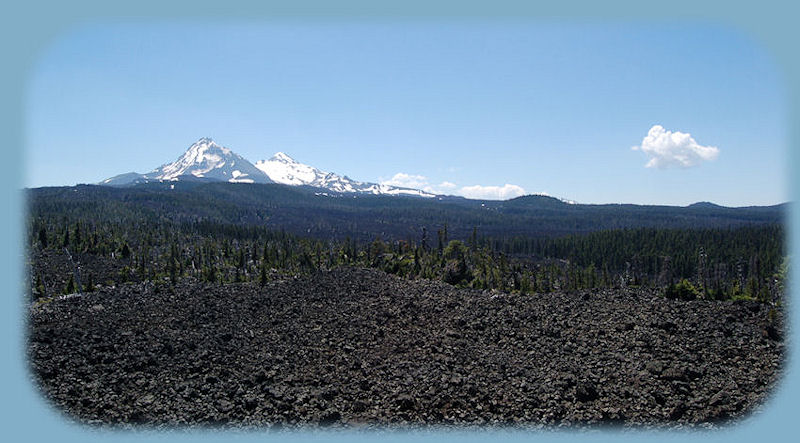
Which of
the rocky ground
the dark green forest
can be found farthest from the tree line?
the rocky ground

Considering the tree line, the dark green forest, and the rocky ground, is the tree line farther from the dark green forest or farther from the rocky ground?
the rocky ground

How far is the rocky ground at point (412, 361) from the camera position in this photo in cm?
1300

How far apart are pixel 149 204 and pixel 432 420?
19155 cm

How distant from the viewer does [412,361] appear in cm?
1764

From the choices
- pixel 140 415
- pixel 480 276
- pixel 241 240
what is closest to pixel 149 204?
pixel 241 240

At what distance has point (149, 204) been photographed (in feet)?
584

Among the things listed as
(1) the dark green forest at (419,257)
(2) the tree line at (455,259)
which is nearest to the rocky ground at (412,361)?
(1) the dark green forest at (419,257)

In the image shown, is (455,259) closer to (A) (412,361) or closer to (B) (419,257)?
(B) (419,257)

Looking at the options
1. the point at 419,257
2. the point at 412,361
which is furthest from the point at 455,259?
the point at 412,361

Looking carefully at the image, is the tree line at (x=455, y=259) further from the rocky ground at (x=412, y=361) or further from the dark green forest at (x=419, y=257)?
the rocky ground at (x=412, y=361)

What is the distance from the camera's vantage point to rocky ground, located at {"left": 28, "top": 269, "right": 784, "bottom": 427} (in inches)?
512

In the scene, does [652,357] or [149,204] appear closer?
[652,357]

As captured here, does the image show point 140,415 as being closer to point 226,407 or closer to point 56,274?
point 226,407

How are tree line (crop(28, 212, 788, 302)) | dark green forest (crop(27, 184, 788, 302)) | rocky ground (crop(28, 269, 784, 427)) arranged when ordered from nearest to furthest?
rocky ground (crop(28, 269, 784, 427)), tree line (crop(28, 212, 788, 302)), dark green forest (crop(27, 184, 788, 302))
